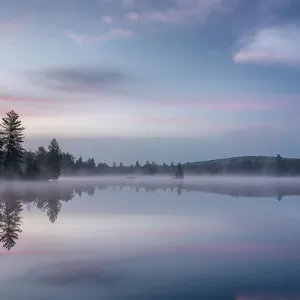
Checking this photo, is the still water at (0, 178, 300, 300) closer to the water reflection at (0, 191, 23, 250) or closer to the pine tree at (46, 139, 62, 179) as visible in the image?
the water reflection at (0, 191, 23, 250)

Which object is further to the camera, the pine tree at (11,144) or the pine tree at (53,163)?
the pine tree at (53,163)

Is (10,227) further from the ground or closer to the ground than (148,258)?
further from the ground

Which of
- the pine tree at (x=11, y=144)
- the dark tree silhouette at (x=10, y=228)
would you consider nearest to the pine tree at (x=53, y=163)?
the pine tree at (x=11, y=144)

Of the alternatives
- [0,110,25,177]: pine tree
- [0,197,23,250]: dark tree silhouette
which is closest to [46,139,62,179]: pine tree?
[0,110,25,177]: pine tree

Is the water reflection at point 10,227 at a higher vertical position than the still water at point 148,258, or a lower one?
higher

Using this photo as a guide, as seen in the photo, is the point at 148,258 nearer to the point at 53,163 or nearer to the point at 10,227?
the point at 10,227

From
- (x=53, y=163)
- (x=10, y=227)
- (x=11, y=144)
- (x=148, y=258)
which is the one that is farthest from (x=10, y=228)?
(x=53, y=163)

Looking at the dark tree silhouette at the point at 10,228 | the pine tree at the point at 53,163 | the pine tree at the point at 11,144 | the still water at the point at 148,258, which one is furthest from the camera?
the pine tree at the point at 53,163

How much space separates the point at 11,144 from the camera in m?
69.9

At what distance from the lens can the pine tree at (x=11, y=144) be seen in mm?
69250

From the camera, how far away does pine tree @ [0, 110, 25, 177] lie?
69.2m

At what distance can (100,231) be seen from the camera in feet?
57.2

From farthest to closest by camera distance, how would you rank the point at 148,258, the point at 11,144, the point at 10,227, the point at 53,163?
1. the point at 53,163
2. the point at 11,144
3. the point at 10,227
4. the point at 148,258

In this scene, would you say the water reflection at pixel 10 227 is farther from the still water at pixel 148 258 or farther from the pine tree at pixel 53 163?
the pine tree at pixel 53 163
